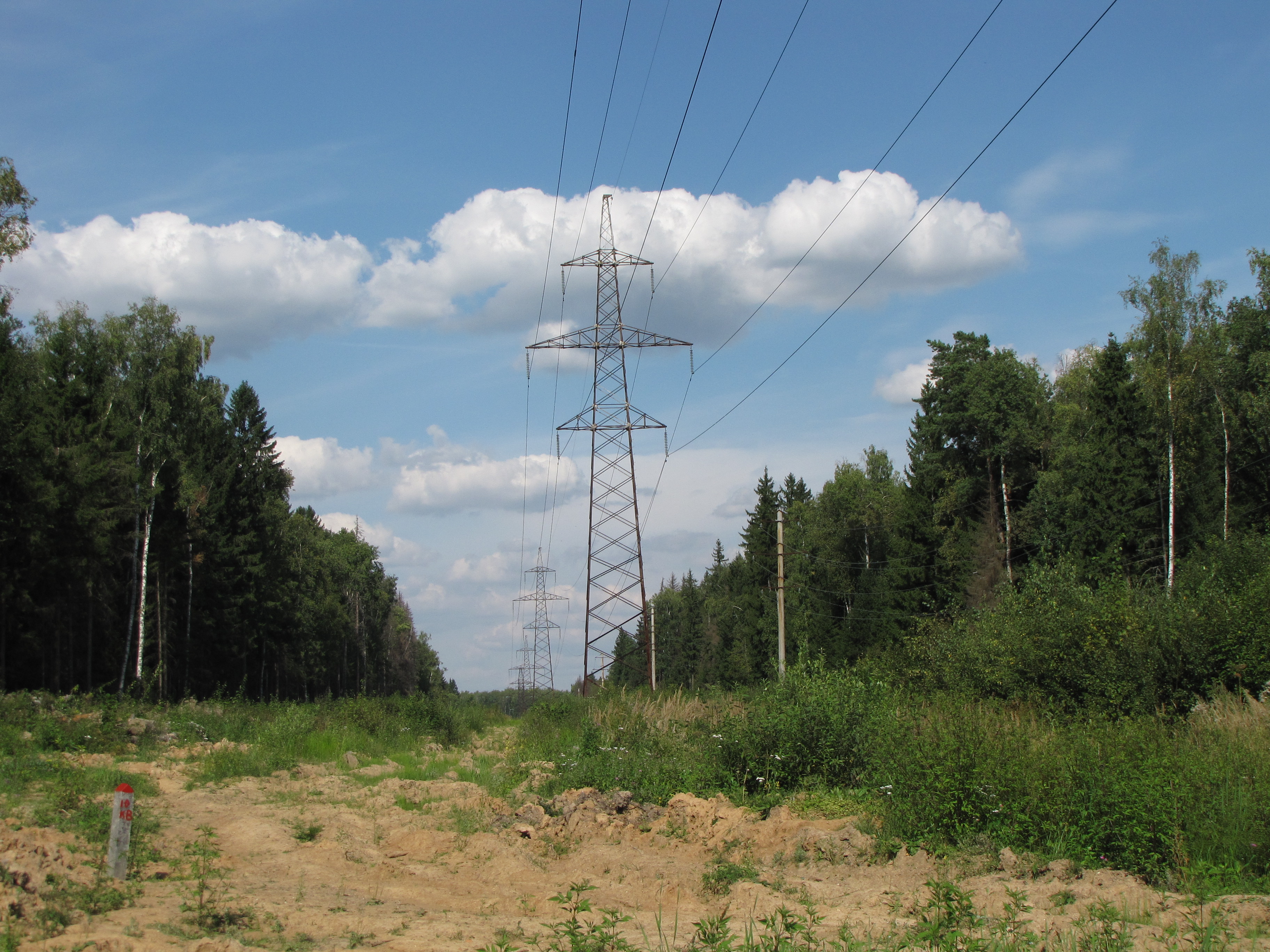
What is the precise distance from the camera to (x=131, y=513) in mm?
35594

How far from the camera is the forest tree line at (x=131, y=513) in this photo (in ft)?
100

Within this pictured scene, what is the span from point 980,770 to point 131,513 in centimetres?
3540

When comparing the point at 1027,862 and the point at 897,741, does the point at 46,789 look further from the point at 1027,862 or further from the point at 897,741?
the point at 1027,862

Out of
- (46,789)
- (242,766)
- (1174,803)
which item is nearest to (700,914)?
(1174,803)

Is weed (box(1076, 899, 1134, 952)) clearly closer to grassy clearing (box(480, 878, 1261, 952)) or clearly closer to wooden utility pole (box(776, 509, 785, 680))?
grassy clearing (box(480, 878, 1261, 952))

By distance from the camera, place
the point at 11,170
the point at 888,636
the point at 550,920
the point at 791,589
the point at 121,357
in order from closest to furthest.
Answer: the point at 550,920 < the point at 11,170 < the point at 121,357 < the point at 888,636 < the point at 791,589

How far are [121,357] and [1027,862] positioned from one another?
40165 millimetres

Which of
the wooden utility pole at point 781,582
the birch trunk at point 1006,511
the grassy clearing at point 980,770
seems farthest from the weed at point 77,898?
the birch trunk at point 1006,511

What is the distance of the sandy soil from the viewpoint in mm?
6895

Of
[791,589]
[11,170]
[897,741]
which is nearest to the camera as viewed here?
[897,741]

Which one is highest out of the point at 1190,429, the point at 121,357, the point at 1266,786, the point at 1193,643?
the point at 121,357

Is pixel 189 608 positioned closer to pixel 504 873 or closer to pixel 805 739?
pixel 805 739

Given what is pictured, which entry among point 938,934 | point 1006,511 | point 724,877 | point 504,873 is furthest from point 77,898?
point 1006,511

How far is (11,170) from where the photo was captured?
79.9 ft
